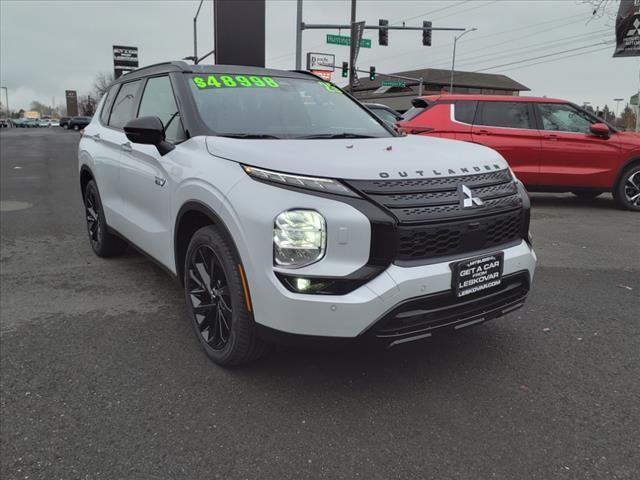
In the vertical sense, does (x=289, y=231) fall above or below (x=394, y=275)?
above

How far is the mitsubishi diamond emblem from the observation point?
264 cm

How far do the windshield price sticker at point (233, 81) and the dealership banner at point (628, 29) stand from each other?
469 inches

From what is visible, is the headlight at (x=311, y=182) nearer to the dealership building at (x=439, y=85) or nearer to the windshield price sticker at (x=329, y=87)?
the windshield price sticker at (x=329, y=87)

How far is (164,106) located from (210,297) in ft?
5.10

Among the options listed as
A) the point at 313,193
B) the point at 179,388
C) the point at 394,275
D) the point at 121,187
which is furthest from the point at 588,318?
the point at 121,187

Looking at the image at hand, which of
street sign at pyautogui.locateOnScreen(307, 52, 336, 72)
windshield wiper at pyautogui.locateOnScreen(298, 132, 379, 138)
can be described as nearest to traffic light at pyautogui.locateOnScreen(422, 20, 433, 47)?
street sign at pyautogui.locateOnScreen(307, 52, 336, 72)

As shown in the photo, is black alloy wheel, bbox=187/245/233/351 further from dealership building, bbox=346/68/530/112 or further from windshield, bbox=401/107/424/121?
dealership building, bbox=346/68/530/112

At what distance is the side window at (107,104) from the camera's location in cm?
517

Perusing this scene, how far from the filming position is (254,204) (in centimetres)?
251

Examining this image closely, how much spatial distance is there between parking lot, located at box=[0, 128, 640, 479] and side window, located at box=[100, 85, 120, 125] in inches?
69.0

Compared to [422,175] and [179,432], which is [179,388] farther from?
[422,175]

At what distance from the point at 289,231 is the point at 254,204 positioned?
24 cm

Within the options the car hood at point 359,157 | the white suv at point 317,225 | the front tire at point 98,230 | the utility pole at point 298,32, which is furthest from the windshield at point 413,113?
the utility pole at point 298,32

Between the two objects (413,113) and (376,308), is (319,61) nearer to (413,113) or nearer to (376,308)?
(413,113)
